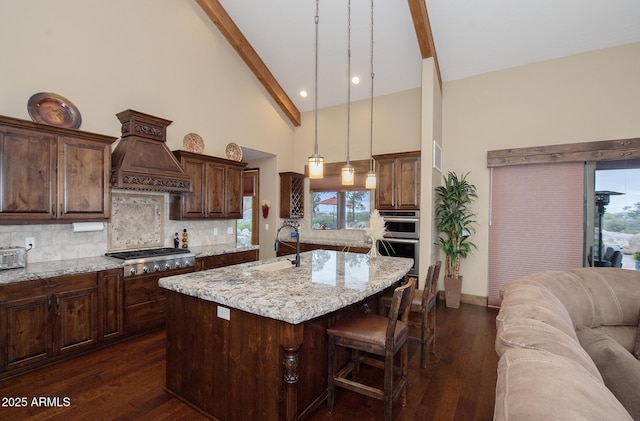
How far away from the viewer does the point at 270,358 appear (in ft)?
5.85

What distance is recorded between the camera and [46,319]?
8.94ft

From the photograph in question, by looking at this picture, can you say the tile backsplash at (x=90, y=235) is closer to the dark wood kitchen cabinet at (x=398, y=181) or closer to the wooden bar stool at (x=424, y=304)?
the dark wood kitchen cabinet at (x=398, y=181)

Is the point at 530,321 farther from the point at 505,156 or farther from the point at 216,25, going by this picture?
the point at 216,25

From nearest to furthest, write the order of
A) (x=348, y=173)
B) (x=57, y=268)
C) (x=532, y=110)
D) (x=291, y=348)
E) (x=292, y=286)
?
(x=291, y=348) → (x=292, y=286) → (x=57, y=268) → (x=348, y=173) → (x=532, y=110)

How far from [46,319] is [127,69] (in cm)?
309

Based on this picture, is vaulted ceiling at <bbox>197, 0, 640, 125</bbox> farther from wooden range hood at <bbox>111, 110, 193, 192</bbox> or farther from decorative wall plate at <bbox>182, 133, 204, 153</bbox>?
wooden range hood at <bbox>111, 110, 193, 192</bbox>

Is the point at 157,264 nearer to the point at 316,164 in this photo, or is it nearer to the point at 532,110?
the point at 316,164

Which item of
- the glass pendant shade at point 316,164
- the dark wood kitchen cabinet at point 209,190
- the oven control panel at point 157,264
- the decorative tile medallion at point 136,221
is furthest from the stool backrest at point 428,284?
the decorative tile medallion at point 136,221

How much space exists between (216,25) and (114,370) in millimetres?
5158

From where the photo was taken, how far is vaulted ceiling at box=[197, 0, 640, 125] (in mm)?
3848

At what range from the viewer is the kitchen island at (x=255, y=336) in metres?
1.75

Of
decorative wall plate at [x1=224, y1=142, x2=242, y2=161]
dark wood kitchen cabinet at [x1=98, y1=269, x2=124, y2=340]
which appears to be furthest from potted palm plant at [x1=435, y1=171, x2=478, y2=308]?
dark wood kitchen cabinet at [x1=98, y1=269, x2=124, y2=340]

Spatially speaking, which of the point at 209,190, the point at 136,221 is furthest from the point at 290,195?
the point at 136,221

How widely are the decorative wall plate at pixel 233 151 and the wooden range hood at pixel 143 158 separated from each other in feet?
4.16
